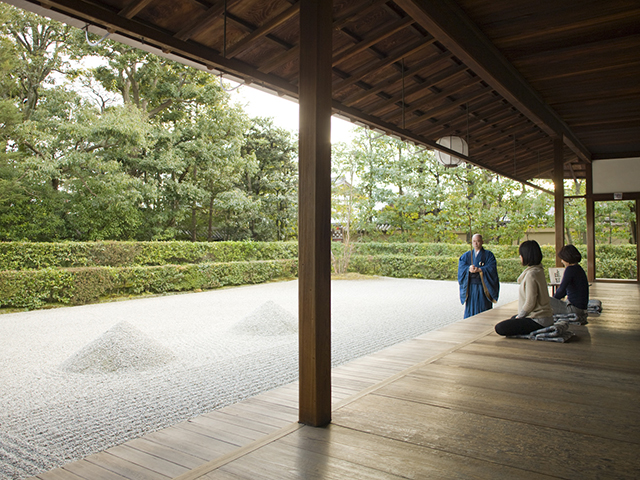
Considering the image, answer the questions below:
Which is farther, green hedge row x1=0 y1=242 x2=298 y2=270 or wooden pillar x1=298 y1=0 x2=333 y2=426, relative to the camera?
green hedge row x1=0 y1=242 x2=298 y2=270

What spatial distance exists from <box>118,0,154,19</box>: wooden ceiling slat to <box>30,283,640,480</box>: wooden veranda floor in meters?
2.25

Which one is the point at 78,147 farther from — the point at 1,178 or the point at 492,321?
the point at 492,321

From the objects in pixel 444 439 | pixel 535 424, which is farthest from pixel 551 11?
pixel 444 439

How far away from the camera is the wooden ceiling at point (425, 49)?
296 centimetres

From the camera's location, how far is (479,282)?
573cm

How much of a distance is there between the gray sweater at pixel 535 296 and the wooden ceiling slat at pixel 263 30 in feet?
8.86

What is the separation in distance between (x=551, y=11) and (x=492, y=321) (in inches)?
116

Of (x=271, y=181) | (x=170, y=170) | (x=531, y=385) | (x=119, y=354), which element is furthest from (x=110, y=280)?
(x=531, y=385)

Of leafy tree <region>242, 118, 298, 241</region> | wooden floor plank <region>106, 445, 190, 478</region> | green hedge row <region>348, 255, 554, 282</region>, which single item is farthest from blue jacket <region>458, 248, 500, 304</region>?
leafy tree <region>242, 118, 298, 241</region>

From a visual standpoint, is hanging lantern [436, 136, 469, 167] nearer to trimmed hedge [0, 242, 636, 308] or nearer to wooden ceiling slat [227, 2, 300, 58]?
wooden ceiling slat [227, 2, 300, 58]

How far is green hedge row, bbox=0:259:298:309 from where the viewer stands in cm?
901

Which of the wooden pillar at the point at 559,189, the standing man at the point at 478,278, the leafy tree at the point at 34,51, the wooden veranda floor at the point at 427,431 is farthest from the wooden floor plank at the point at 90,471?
the leafy tree at the point at 34,51

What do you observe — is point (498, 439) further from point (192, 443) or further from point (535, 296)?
point (535, 296)

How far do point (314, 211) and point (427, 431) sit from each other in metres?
1.08
